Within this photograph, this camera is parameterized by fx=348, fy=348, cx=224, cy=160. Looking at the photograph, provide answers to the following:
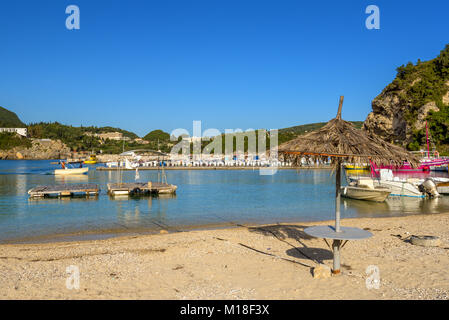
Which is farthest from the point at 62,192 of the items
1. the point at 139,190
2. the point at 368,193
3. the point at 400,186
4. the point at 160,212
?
the point at 400,186

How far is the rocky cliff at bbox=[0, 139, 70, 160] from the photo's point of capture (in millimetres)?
132000

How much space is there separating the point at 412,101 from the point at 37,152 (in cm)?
12968

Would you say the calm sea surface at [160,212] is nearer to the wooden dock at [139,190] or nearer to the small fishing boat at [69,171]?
the wooden dock at [139,190]

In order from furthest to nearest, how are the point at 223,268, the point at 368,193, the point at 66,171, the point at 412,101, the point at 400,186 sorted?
1. the point at 66,171
2. the point at 412,101
3. the point at 400,186
4. the point at 368,193
5. the point at 223,268

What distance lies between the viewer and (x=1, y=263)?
8.06 meters

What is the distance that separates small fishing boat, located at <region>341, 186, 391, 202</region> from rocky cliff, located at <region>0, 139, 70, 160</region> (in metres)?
130

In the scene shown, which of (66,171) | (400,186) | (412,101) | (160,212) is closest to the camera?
(160,212)

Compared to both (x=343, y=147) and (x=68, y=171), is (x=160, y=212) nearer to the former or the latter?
(x=343, y=147)

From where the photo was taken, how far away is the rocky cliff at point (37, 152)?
433ft

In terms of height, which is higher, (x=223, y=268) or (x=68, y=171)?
(x=68, y=171)

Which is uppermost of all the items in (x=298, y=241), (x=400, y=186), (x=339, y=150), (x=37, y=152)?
(x=37, y=152)

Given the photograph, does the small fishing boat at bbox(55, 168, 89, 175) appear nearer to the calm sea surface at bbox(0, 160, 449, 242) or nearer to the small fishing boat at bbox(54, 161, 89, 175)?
the small fishing boat at bbox(54, 161, 89, 175)

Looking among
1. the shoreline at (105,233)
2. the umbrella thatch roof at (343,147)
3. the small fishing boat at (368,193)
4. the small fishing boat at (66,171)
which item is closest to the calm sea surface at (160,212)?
the shoreline at (105,233)

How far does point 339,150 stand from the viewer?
6.70 m
